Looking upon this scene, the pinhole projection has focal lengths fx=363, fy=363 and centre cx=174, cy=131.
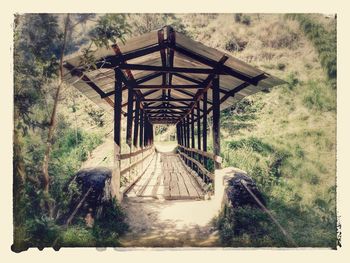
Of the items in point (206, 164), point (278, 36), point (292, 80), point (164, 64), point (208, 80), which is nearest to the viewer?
point (278, 36)

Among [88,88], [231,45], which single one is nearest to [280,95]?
[231,45]

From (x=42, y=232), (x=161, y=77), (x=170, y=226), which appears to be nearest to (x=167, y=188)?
(x=170, y=226)

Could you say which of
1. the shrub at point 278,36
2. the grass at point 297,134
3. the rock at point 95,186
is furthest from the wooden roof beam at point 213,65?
the rock at point 95,186

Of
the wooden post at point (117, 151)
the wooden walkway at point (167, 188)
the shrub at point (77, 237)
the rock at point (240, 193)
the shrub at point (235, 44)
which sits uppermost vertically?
the shrub at point (235, 44)

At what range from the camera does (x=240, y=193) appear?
6.24m

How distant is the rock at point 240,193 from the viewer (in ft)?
20.1

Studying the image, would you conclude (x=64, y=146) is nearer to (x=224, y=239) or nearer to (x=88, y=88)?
(x=88, y=88)

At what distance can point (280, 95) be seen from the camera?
273 inches

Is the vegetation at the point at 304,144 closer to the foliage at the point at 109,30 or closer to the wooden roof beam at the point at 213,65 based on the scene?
the wooden roof beam at the point at 213,65

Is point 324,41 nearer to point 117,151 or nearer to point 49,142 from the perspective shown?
point 117,151

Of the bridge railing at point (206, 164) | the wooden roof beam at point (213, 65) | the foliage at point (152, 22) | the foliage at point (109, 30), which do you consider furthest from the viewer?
the bridge railing at point (206, 164)

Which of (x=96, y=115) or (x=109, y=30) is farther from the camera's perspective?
(x=96, y=115)

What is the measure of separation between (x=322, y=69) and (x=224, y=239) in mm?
3477

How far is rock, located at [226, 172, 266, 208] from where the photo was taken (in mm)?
6129
